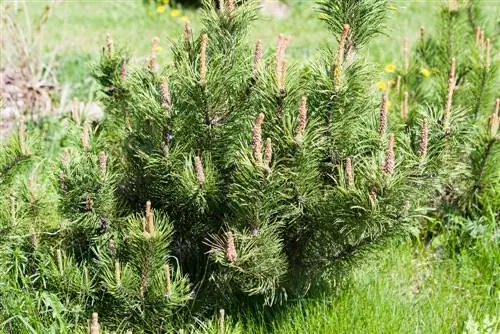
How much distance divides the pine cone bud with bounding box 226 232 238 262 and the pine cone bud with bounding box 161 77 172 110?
499mm

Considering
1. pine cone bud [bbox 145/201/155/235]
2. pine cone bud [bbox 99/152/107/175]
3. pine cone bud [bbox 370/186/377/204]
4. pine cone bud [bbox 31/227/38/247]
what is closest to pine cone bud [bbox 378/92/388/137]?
pine cone bud [bbox 370/186/377/204]

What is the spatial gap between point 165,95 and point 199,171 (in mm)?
289

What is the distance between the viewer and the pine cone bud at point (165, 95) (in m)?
2.87

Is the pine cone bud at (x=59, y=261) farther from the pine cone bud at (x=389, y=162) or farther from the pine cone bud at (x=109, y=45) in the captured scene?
the pine cone bud at (x=389, y=162)

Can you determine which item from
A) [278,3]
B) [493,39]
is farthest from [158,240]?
[278,3]

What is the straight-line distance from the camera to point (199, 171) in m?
2.89

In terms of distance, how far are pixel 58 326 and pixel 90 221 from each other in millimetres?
411

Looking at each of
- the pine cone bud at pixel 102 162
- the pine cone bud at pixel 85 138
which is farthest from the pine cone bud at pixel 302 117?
the pine cone bud at pixel 85 138

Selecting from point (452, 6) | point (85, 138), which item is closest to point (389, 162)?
point (85, 138)

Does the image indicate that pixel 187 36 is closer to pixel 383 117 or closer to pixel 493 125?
pixel 383 117

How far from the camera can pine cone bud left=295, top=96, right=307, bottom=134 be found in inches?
107

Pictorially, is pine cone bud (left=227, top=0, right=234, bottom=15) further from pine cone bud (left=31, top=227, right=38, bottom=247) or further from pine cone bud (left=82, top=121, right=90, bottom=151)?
pine cone bud (left=31, top=227, right=38, bottom=247)

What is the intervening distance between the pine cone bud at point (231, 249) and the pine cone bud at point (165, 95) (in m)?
0.50

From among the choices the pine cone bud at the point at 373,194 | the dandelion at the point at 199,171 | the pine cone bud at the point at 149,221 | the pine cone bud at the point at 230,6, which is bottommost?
the pine cone bud at the point at 149,221
